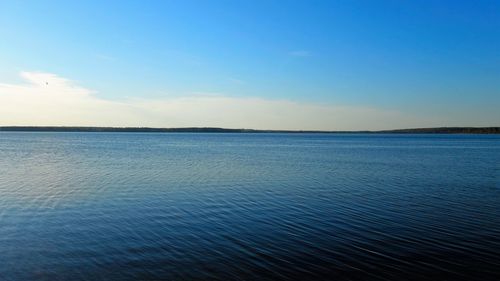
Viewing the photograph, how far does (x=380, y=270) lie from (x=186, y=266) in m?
4.46

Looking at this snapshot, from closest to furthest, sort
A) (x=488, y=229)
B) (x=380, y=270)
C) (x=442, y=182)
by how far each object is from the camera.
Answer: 1. (x=380, y=270)
2. (x=488, y=229)
3. (x=442, y=182)

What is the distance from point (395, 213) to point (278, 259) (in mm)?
8017

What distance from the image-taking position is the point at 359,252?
11.4 metres

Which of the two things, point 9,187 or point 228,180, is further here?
point 228,180

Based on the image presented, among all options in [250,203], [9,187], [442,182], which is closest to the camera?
[250,203]

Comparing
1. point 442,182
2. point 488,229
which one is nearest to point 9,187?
point 488,229

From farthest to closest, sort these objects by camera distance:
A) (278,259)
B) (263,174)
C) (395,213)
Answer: (263,174) → (395,213) → (278,259)

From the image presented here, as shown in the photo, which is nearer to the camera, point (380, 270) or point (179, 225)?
point (380, 270)

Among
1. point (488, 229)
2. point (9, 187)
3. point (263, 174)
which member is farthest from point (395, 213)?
point (9, 187)

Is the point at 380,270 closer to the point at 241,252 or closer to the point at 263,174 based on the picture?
the point at 241,252

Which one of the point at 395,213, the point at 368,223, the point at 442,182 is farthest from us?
the point at 442,182

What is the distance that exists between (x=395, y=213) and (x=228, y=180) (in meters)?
13.4

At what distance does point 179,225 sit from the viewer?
14.7 meters

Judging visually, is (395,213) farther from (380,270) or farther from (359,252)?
(380,270)
